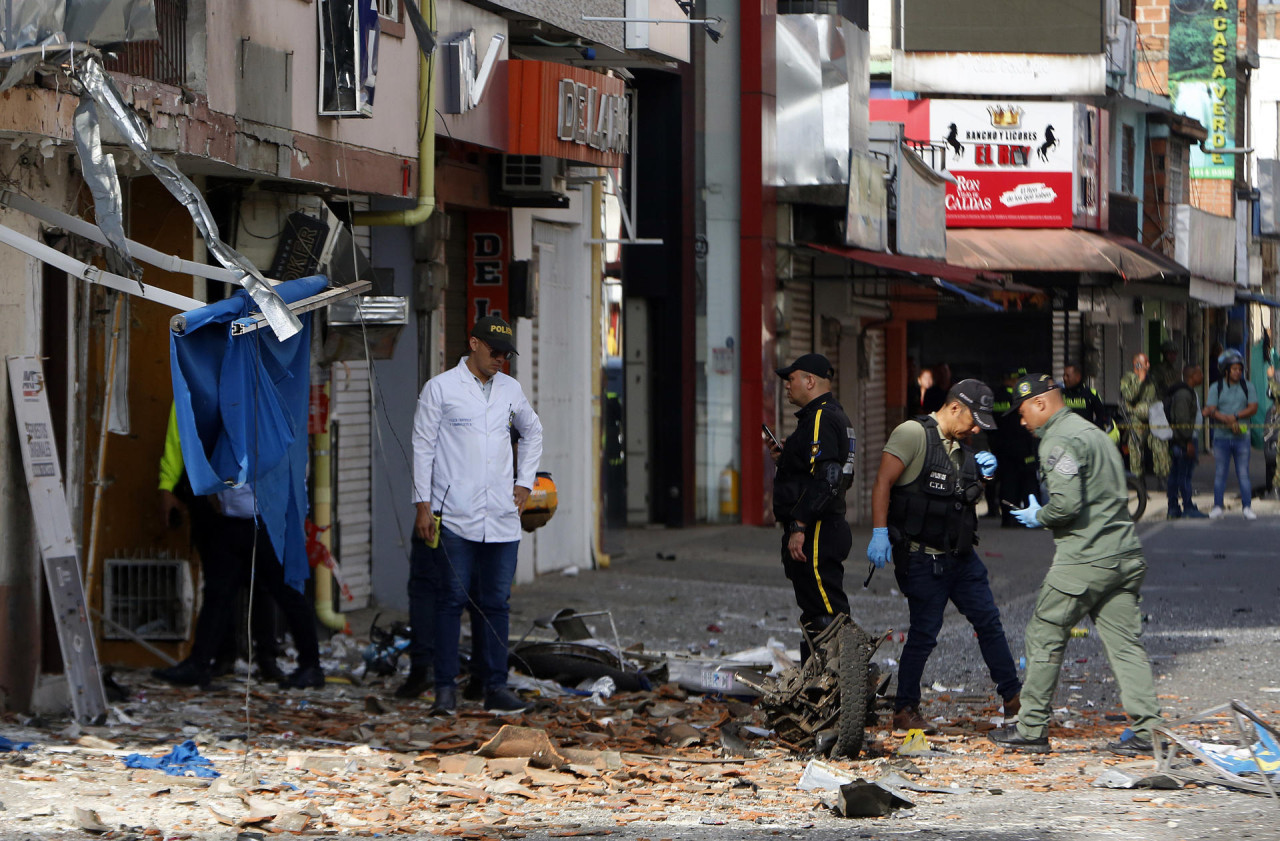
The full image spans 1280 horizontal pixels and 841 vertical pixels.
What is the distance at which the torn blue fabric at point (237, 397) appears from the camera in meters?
8.49

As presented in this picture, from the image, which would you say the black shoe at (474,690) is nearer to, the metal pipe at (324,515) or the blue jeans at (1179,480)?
the metal pipe at (324,515)

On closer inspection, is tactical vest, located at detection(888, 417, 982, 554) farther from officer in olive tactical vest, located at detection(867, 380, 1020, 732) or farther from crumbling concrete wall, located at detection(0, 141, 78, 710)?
crumbling concrete wall, located at detection(0, 141, 78, 710)

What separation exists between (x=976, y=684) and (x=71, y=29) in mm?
6027

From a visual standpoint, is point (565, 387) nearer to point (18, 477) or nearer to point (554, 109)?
point (554, 109)

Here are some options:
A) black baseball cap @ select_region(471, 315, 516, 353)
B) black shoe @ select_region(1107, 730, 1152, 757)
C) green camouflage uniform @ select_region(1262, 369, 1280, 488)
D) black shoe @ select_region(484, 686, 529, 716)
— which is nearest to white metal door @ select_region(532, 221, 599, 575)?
black baseball cap @ select_region(471, 315, 516, 353)

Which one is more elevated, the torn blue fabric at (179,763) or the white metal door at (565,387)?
the white metal door at (565,387)

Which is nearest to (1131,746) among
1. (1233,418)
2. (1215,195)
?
(1233,418)

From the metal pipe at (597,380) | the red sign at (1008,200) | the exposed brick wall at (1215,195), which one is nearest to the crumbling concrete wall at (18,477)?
the metal pipe at (597,380)

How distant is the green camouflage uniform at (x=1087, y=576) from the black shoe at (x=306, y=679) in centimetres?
380

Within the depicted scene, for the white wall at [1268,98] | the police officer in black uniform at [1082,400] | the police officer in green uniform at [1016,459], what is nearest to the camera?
the police officer in black uniform at [1082,400]

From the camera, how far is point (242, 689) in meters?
9.80

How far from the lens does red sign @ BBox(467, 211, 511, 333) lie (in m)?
14.6

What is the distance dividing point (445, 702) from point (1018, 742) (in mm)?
2792

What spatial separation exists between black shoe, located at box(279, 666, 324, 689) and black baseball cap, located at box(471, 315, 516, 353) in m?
2.05
